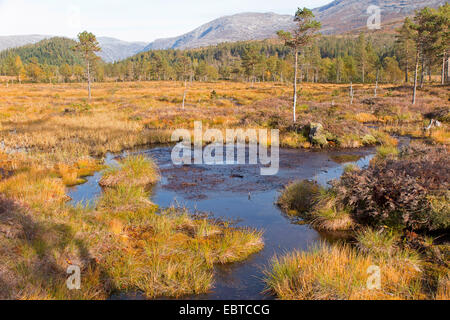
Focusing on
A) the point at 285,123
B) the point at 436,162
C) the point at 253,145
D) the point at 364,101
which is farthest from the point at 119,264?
the point at 364,101

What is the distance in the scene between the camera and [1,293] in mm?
4719

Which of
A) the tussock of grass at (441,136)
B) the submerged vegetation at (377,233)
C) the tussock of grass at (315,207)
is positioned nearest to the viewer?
the submerged vegetation at (377,233)

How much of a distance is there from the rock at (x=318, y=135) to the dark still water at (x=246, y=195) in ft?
4.76

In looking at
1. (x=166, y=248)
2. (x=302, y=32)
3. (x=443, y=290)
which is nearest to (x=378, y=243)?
(x=443, y=290)

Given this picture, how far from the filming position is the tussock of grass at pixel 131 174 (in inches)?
466

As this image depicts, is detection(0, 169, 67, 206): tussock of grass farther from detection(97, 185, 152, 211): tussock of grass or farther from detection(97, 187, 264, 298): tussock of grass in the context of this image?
detection(97, 187, 264, 298): tussock of grass

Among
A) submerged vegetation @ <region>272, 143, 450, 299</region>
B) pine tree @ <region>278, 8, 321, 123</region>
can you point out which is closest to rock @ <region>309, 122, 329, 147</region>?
pine tree @ <region>278, 8, 321, 123</region>

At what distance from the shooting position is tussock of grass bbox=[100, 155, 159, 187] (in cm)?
1183

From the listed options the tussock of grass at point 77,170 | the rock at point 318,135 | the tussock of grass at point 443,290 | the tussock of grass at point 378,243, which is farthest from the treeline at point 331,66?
the tussock of grass at point 443,290

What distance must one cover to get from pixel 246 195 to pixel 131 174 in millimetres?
4412

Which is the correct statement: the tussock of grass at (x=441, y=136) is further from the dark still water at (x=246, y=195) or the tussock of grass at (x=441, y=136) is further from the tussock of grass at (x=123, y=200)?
the tussock of grass at (x=123, y=200)

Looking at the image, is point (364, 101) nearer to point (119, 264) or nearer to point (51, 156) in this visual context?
point (51, 156)

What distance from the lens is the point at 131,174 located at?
1219 cm
